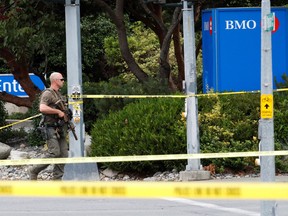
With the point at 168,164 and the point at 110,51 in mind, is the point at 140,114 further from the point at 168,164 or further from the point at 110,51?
the point at 110,51

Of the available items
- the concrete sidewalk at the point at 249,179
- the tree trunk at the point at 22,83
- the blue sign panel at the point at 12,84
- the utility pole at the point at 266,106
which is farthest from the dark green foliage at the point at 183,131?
the blue sign panel at the point at 12,84

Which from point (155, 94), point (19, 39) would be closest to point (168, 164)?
point (155, 94)

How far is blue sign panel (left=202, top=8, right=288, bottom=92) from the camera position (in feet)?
60.5

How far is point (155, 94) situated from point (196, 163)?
2879 mm

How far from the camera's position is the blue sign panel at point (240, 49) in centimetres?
1844

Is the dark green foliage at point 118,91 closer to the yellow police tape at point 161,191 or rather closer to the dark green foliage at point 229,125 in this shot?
the dark green foliage at point 229,125

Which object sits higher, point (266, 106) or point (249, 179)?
point (266, 106)

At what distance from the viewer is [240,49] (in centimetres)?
1853

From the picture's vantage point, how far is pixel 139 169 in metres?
17.5

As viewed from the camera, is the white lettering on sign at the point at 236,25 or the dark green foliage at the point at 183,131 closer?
the dark green foliage at the point at 183,131

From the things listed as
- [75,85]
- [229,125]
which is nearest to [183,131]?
[229,125]

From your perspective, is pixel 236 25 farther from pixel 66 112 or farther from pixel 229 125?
pixel 66 112

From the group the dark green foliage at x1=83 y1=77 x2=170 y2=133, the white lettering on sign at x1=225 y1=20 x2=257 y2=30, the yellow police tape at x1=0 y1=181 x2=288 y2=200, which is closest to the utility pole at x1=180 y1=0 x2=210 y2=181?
the white lettering on sign at x1=225 y1=20 x2=257 y2=30

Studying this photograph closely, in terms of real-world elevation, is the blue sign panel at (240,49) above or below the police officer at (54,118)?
above
